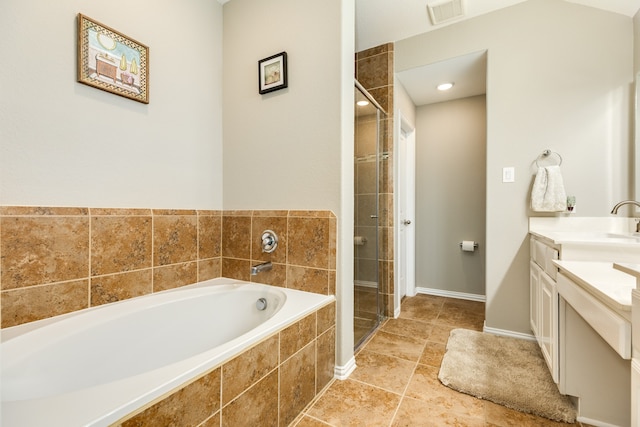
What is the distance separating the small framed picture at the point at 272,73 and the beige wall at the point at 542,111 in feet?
4.87

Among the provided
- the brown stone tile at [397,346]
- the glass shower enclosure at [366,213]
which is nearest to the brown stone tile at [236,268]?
the glass shower enclosure at [366,213]

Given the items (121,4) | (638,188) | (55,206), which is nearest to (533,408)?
(638,188)

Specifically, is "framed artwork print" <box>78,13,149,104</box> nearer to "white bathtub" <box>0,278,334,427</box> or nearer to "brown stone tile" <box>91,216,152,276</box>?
"brown stone tile" <box>91,216,152,276</box>

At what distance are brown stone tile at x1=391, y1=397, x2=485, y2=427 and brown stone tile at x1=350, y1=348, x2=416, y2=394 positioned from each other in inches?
5.6

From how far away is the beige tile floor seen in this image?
1319mm

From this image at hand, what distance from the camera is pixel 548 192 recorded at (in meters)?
1.97

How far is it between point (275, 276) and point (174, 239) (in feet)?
2.23

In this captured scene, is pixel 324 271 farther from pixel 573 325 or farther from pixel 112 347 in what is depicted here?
pixel 573 325

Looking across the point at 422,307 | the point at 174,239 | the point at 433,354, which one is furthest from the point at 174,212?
the point at 422,307

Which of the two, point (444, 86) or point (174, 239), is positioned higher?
point (444, 86)

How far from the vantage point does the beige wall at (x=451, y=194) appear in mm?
3129

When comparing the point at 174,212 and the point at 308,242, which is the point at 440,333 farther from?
the point at 174,212

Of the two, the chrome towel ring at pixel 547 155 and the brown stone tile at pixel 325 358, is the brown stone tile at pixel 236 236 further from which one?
the chrome towel ring at pixel 547 155

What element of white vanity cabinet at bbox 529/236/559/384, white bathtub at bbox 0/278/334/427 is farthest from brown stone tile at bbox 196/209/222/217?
white vanity cabinet at bbox 529/236/559/384
